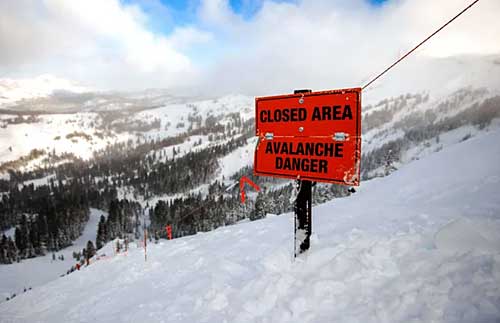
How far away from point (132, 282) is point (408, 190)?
12183 mm

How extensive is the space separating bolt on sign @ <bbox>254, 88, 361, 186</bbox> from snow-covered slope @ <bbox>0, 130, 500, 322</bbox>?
1812mm

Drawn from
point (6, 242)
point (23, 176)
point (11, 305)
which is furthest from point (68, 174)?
point (11, 305)

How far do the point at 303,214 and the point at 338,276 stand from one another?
1481mm

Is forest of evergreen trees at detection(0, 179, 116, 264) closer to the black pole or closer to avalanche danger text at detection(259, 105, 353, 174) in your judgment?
the black pole

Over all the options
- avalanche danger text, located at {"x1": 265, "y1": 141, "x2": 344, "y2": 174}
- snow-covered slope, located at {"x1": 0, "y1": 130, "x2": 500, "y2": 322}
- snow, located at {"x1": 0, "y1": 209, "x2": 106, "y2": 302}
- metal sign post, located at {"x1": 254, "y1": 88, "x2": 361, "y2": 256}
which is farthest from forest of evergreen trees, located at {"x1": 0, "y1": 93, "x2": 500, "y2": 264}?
avalanche danger text, located at {"x1": 265, "y1": 141, "x2": 344, "y2": 174}

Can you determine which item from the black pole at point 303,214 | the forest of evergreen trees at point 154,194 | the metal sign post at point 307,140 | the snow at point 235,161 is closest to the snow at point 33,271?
the forest of evergreen trees at point 154,194

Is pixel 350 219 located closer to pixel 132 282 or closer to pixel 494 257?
pixel 494 257

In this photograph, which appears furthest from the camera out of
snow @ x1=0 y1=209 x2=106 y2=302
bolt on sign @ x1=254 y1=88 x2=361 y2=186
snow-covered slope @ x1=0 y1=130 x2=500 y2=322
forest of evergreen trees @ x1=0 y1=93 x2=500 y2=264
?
forest of evergreen trees @ x1=0 y1=93 x2=500 y2=264

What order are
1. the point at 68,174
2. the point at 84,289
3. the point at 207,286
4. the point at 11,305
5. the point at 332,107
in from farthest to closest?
the point at 68,174 < the point at 11,305 < the point at 84,289 < the point at 207,286 < the point at 332,107

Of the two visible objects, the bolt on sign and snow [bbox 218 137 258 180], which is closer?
the bolt on sign

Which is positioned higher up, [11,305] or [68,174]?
[11,305]

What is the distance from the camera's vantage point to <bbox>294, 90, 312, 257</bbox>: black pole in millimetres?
5777

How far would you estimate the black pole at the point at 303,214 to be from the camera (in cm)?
578

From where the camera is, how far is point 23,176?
634ft
